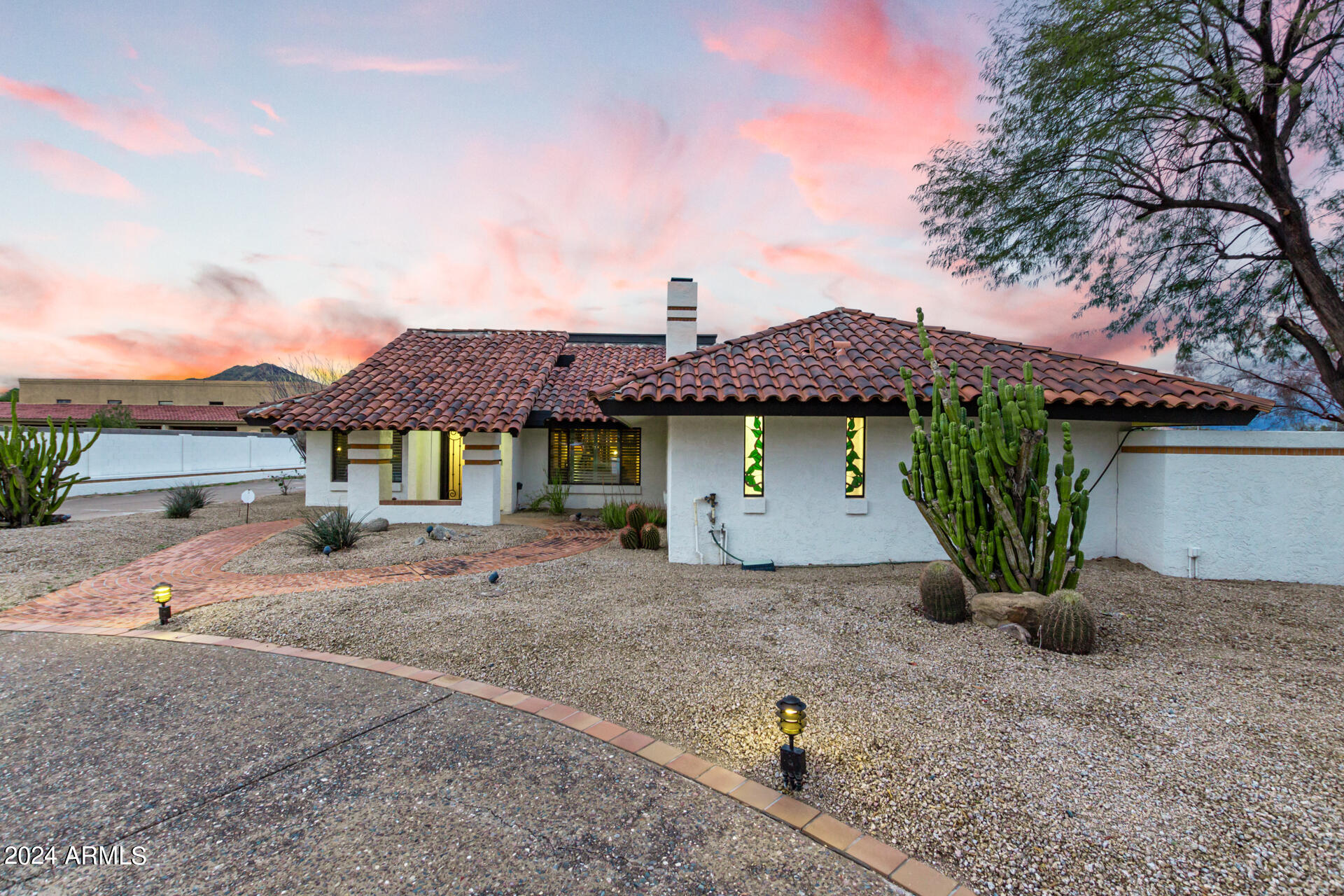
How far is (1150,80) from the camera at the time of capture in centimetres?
980

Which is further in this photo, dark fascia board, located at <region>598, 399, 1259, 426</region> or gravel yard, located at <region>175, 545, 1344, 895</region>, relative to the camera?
dark fascia board, located at <region>598, 399, 1259, 426</region>

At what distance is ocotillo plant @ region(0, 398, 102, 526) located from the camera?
35.6 feet

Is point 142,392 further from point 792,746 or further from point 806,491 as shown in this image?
point 792,746

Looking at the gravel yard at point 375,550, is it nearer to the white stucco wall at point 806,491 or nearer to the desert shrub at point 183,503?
the white stucco wall at point 806,491

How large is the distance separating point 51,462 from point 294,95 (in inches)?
390

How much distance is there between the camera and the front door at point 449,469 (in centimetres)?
1606

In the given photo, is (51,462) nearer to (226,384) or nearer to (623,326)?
(623,326)

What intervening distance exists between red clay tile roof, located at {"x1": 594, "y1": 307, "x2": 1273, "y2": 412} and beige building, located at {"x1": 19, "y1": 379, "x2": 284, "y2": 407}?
4963 centimetres

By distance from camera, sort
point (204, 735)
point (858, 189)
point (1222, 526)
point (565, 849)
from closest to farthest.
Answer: point (565, 849) < point (204, 735) < point (1222, 526) < point (858, 189)

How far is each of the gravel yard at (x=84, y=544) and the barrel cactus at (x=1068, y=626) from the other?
12096 mm

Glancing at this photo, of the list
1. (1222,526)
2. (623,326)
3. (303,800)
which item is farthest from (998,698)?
(623,326)

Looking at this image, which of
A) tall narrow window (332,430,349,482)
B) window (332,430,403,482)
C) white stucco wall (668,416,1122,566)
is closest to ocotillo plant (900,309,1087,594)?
white stucco wall (668,416,1122,566)

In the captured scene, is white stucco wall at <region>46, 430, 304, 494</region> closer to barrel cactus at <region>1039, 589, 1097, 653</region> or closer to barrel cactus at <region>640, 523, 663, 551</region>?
barrel cactus at <region>640, 523, 663, 551</region>

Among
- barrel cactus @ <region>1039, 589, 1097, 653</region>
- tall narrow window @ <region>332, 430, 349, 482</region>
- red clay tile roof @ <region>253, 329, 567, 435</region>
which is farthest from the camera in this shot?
tall narrow window @ <region>332, 430, 349, 482</region>
